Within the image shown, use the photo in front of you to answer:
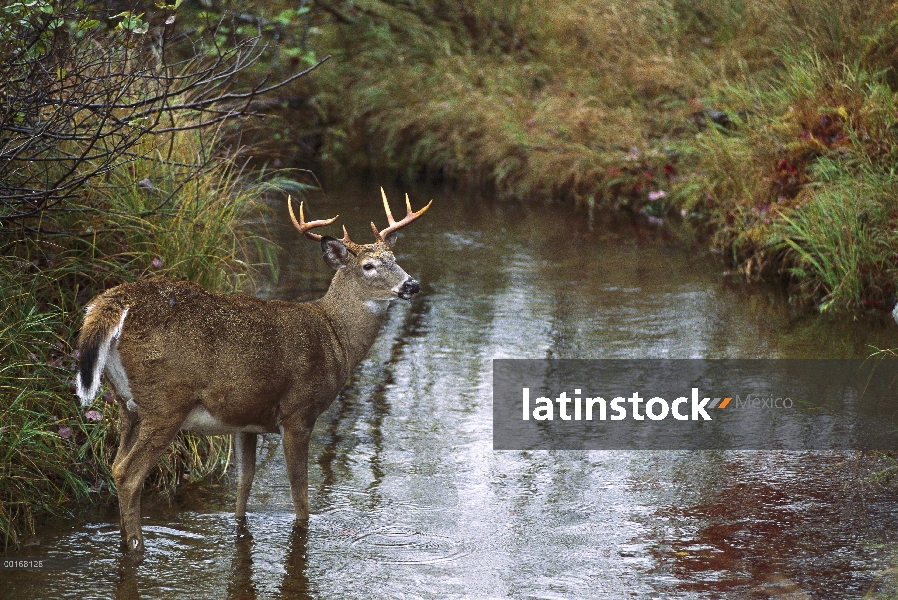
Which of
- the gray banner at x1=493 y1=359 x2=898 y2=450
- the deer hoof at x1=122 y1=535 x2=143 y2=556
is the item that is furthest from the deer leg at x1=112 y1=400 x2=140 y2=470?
the gray banner at x1=493 y1=359 x2=898 y2=450

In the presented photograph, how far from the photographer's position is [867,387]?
27.0ft

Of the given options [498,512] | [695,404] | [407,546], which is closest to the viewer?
[407,546]

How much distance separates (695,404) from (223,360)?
12.1 feet

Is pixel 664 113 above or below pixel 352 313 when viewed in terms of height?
above

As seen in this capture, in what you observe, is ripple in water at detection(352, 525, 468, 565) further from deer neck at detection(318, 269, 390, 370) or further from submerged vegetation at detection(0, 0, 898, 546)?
submerged vegetation at detection(0, 0, 898, 546)

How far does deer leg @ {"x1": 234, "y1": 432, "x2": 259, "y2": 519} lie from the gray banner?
175cm

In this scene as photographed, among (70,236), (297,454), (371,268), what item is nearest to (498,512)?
(297,454)

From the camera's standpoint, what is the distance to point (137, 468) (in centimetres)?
555

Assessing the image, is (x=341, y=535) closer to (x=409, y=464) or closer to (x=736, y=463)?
(x=409, y=464)

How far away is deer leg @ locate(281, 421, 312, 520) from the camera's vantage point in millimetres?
5902

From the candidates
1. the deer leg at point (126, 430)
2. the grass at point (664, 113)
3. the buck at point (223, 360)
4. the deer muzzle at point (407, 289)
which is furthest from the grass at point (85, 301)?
the grass at point (664, 113)

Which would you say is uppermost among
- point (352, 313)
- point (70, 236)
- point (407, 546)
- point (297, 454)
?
point (70, 236)

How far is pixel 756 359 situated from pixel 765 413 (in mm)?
1218

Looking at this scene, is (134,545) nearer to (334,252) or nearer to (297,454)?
(297,454)
